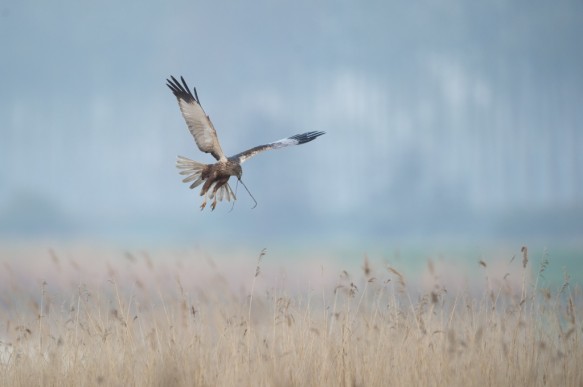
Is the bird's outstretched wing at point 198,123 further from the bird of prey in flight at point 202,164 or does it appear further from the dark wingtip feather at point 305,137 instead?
the dark wingtip feather at point 305,137

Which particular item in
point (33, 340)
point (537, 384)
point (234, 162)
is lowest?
point (537, 384)

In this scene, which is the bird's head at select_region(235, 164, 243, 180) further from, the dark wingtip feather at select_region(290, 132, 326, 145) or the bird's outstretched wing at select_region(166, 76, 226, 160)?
the dark wingtip feather at select_region(290, 132, 326, 145)

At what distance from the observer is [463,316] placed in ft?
24.4

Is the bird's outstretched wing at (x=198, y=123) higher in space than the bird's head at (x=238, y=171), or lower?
higher

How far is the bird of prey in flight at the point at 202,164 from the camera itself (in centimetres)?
942

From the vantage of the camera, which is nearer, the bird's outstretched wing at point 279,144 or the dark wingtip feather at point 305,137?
the bird's outstretched wing at point 279,144

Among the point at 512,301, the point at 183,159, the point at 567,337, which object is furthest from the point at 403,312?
the point at 183,159

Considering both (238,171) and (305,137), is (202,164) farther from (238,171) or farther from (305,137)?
(305,137)

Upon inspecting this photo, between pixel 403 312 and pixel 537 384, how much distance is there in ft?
4.73

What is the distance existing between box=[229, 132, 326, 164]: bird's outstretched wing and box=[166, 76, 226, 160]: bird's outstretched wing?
0.83 feet

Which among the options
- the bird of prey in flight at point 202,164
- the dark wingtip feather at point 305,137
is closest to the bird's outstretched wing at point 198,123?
the bird of prey in flight at point 202,164

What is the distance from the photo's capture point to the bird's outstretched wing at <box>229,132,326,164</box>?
32.0 ft

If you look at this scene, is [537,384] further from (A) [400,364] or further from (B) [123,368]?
(B) [123,368]

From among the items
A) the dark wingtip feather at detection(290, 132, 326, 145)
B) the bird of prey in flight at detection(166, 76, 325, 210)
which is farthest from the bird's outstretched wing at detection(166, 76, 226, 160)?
the dark wingtip feather at detection(290, 132, 326, 145)
